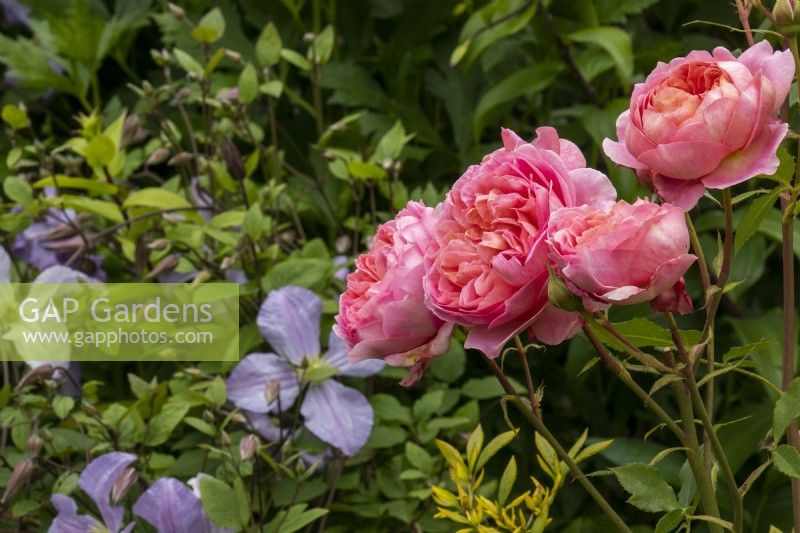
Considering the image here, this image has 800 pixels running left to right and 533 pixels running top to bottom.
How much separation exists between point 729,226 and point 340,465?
42 cm

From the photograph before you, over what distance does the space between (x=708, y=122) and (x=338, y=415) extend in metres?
0.44

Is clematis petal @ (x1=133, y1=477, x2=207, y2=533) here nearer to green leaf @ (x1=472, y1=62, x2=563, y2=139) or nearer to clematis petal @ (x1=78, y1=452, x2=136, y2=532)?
clematis petal @ (x1=78, y1=452, x2=136, y2=532)

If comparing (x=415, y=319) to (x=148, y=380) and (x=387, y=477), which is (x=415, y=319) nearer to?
(x=387, y=477)

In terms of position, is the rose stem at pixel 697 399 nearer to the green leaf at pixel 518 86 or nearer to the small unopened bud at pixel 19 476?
the small unopened bud at pixel 19 476

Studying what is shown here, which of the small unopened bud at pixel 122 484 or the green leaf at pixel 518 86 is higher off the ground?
the green leaf at pixel 518 86

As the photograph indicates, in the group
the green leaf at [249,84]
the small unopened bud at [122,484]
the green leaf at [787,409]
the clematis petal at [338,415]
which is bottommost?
the clematis petal at [338,415]

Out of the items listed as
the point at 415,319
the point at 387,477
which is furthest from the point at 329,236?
the point at 415,319

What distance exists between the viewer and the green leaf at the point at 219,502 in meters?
0.68

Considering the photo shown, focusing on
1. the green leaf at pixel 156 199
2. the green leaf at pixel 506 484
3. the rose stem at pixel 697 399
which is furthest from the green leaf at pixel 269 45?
the rose stem at pixel 697 399

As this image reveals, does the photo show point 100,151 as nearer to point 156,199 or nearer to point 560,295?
point 156,199

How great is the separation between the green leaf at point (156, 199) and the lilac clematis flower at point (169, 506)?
0.28 meters

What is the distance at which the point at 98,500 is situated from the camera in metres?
0.73

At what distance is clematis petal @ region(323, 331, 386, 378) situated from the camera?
812 mm

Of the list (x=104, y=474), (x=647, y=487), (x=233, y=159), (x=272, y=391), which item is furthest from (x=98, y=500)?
(x=647, y=487)
